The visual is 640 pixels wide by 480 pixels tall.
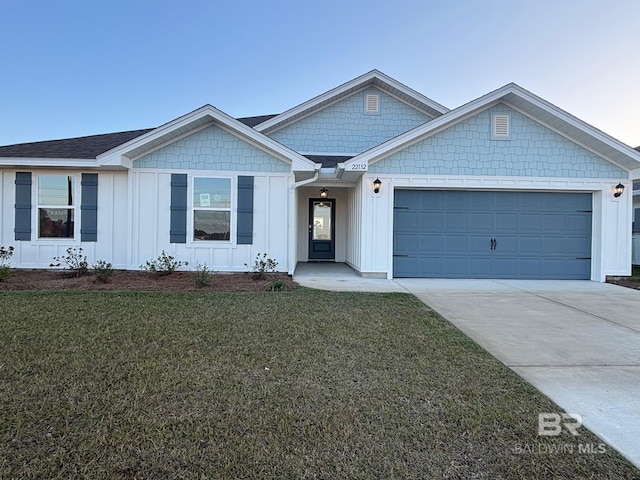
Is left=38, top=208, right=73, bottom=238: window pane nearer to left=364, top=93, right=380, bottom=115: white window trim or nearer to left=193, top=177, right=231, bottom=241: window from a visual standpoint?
left=193, top=177, right=231, bottom=241: window

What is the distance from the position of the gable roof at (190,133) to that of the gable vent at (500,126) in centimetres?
464

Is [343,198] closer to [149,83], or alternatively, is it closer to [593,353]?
[593,353]

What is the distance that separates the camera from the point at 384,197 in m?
9.05

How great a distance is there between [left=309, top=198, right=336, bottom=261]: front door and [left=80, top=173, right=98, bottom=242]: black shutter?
21.0 ft

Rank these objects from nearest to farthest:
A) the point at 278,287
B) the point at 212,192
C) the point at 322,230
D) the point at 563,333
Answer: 1. the point at 563,333
2. the point at 278,287
3. the point at 212,192
4. the point at 322,230

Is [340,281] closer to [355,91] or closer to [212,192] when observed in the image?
[212,192]

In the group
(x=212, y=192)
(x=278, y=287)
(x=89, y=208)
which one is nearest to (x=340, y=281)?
(x=278, y=287)

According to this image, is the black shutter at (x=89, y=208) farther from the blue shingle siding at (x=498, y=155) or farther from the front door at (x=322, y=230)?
the blue shingle siding at (x=498, y=155)

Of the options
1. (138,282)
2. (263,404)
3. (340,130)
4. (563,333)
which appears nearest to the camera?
(263,404)

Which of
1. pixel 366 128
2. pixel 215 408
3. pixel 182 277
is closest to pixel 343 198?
pixel 366 128

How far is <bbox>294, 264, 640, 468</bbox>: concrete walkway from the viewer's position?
2865 millimetres

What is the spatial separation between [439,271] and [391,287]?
84.5 inches

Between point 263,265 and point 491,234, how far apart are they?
5.92 m

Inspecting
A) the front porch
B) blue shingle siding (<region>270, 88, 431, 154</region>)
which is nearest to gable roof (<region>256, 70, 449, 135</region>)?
blue shingle siding (<region>270, 88, 431, 154</region>)
